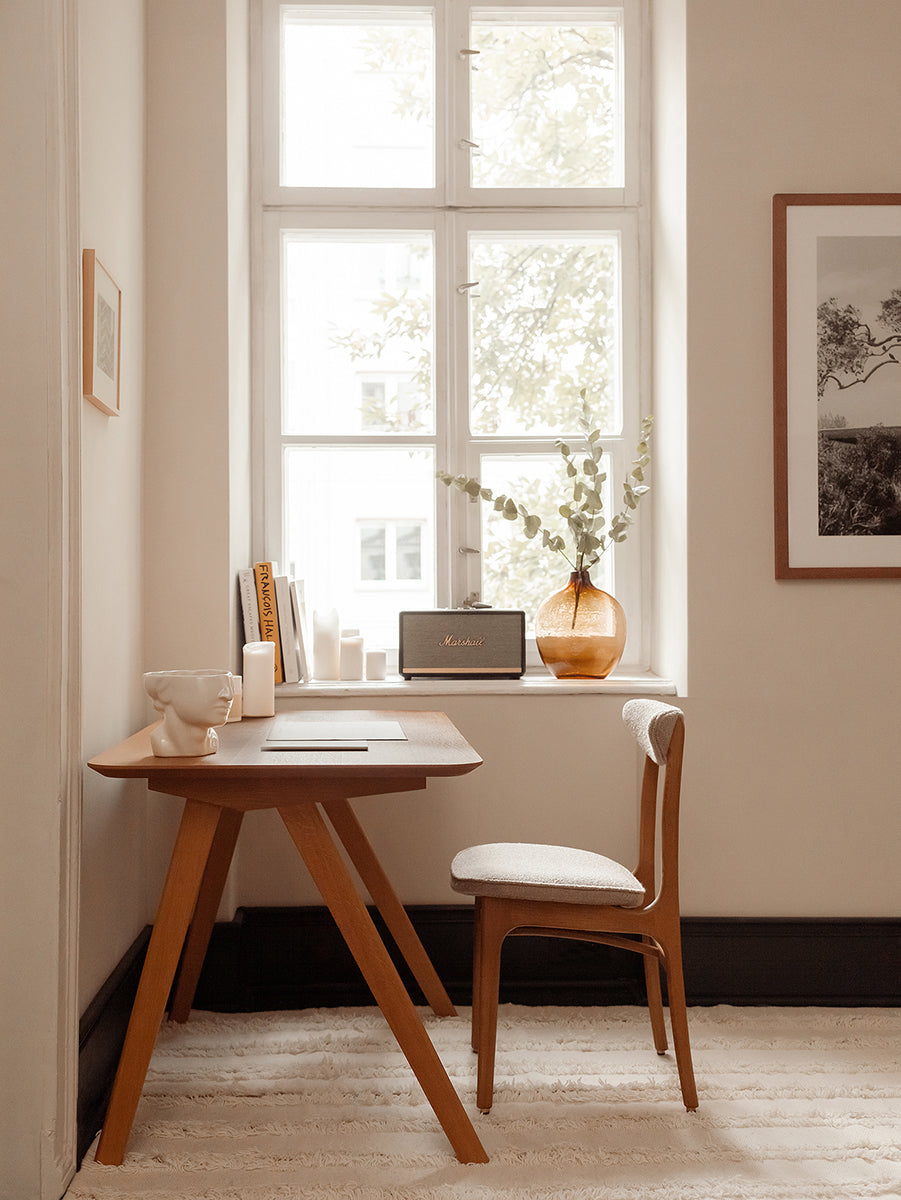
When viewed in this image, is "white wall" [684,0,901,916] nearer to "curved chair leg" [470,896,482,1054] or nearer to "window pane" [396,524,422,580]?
"curved chair leg" [470,896,482,1054]

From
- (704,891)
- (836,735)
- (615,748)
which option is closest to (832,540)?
(836,735)

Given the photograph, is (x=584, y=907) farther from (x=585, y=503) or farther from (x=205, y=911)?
(x=585, y=503)

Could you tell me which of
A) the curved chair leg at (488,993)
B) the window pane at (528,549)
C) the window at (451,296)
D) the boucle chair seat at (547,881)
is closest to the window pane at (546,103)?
the window at (451,296)

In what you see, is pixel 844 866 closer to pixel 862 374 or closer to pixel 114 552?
pixel 862 374

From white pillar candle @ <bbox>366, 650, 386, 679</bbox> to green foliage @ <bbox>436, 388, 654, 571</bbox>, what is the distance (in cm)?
51

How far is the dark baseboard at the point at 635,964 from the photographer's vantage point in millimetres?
2375

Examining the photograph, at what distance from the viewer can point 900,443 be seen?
95.2 inches

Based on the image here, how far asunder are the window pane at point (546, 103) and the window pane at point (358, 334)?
1.18 ft

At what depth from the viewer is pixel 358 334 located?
108 inches

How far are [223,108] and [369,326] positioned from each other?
675mm

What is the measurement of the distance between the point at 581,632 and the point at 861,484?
818mm

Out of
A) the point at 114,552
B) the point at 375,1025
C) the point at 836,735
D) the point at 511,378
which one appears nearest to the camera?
the point at 114,552

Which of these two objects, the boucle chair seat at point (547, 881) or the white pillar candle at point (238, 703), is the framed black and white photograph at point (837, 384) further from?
the white pillar candle at point (238, 703)

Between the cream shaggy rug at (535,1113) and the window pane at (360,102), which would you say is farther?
the window pane at (360,102)
